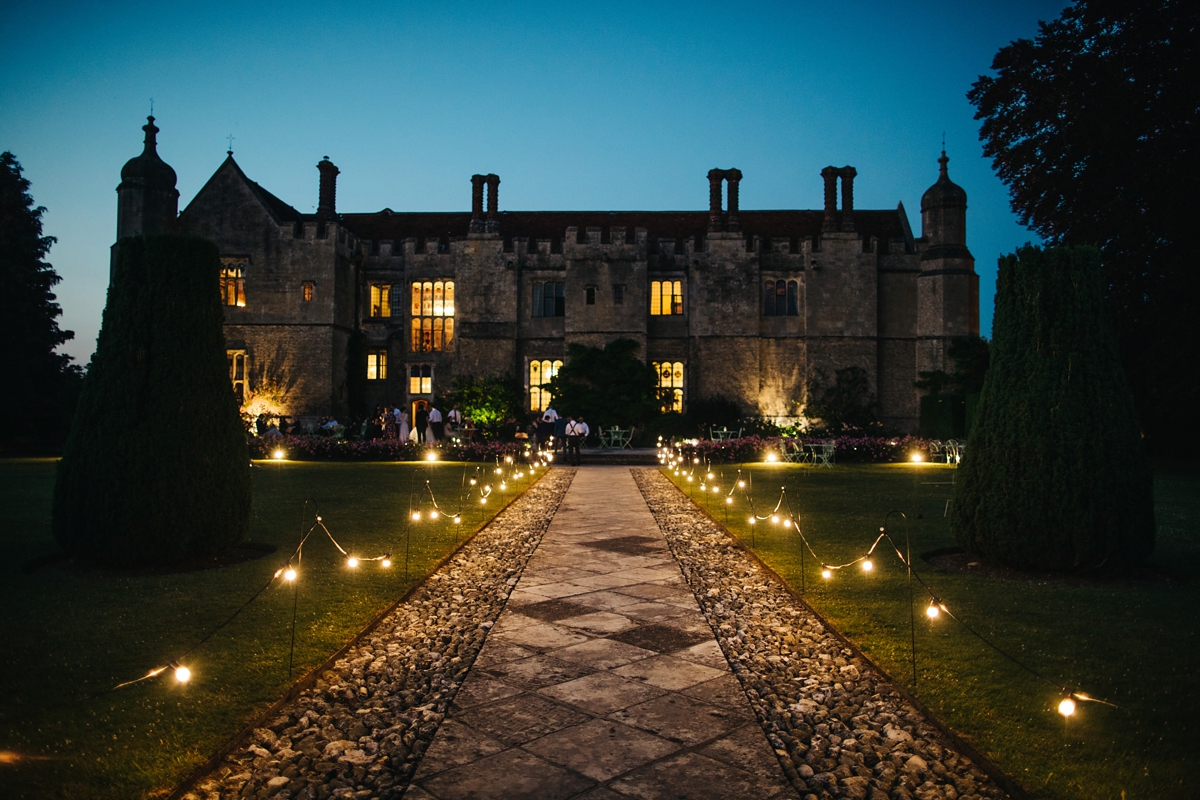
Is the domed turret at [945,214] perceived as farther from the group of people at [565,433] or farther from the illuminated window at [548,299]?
the group of people at [565,433]

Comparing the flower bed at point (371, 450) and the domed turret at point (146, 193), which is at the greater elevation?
the domed turret at point (146, 193)

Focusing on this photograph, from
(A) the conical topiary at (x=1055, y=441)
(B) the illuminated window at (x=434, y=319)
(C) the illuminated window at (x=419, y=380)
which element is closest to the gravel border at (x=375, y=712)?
(A) the conical topiary at (x=1055, y=441)

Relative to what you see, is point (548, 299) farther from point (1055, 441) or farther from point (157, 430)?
point (1055, 441)

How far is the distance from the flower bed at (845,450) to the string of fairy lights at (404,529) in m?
4.23

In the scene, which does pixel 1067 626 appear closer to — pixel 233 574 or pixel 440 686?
pixel 440 686

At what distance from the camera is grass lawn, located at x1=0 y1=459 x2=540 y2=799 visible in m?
2.80

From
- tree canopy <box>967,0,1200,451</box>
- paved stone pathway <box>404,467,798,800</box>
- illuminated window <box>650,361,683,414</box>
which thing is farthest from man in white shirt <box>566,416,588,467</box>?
paved stone pathway <box>404,467,798,800</box>

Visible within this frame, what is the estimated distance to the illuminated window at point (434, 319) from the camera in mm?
27047

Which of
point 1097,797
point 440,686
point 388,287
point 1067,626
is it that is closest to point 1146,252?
point 1067,626

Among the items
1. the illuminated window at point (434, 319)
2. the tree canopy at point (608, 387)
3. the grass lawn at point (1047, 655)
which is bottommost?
the grass lawn at point (1047, 655)

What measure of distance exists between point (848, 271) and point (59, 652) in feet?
84.9

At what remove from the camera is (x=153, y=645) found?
4078 millimetres

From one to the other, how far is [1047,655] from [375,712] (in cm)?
353

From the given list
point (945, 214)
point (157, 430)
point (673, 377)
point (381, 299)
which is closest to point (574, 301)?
point (673, 377)
